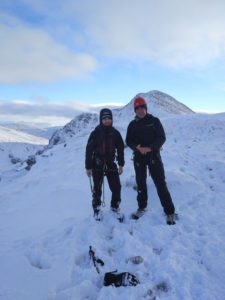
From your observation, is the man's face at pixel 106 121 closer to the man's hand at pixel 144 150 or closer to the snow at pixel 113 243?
the man's hand at pixel 144 150

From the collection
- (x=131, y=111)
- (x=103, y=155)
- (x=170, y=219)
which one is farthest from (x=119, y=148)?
(x=131, y=111)

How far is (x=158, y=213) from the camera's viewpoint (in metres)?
9.60

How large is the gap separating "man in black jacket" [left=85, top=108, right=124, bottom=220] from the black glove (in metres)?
2.91

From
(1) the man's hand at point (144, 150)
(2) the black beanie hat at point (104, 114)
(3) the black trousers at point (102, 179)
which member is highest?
(2) the black beanie hat at point (104, 114)

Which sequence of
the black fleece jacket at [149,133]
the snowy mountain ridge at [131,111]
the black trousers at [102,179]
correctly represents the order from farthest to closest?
the snowy mountain ridge at [131,111] → the black trousers at [102,179] → the black fleece jacket at [149,133]

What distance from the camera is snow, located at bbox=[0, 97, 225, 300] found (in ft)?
20.4

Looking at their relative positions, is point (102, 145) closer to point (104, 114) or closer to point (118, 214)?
point (104, 114)

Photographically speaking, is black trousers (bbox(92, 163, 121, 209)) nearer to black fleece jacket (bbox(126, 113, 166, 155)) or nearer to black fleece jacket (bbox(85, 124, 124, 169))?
black fleece jacket (bbox(85, 124, 124, 169))

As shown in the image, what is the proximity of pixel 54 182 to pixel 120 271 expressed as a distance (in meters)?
9.07

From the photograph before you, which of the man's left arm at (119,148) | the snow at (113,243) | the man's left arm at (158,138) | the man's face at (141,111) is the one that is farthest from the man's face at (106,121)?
the snow at (113,243)

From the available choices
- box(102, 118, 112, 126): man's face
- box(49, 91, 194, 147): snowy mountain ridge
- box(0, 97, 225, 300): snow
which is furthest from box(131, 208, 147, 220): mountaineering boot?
box(49, 91, 194, 147): snowy mountain ridge

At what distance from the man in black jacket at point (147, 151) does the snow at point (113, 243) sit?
43cm

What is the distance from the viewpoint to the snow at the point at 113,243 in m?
6.20

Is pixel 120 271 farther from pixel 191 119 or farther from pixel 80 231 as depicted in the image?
pixel 191 119
